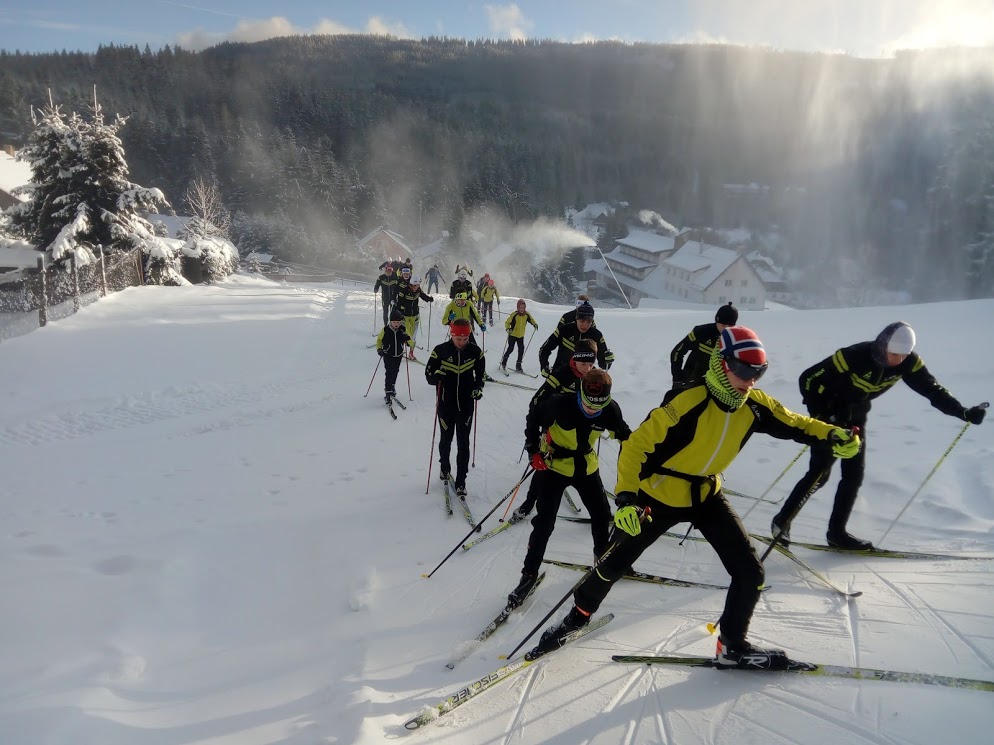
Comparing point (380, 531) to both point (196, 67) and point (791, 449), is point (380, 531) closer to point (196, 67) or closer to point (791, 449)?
point (791, 449)

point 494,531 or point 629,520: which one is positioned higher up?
point 629,520

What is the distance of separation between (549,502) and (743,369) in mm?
1988

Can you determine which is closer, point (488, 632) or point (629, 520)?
point (629, 520)

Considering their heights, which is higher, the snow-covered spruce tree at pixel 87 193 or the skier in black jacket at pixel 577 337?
the snow-covered spruce tree at pixel 87 193

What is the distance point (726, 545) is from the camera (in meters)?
3.52

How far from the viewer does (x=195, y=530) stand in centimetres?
564

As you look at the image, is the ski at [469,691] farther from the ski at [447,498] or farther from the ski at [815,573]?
the ski at [447,498]

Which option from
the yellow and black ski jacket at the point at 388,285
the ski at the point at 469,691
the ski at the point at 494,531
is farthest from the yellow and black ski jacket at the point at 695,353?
the yellow and black ski jacket at the point at 388,285

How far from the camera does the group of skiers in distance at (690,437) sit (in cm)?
334

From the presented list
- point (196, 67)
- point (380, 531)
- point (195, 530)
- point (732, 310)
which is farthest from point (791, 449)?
point (196, 67)

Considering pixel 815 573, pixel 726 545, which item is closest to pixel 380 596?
pixel 726 545

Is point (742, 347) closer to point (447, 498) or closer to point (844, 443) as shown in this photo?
point (844, 443)

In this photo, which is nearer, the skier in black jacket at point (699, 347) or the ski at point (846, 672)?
the ski at point (846, 672)

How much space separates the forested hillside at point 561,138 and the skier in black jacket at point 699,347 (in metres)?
62.7
